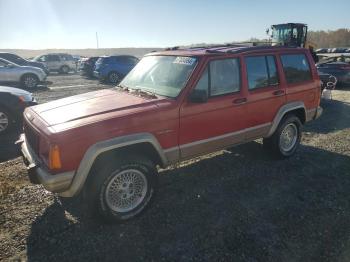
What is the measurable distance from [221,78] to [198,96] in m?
0.73

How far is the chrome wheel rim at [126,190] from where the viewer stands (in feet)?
12.7

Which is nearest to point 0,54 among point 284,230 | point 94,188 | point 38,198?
point 38,198

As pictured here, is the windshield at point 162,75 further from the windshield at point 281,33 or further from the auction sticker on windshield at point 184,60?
the windshield at point 281,33

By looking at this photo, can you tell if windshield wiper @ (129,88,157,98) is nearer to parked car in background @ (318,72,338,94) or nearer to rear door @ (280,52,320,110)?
rear door @ (280,52,320,110)

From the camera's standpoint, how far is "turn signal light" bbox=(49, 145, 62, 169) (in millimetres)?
3354

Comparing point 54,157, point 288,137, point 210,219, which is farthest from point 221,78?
point 54,157

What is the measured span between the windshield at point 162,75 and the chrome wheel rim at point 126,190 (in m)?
1.19

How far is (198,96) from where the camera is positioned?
411 cm

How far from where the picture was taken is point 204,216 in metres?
4.10

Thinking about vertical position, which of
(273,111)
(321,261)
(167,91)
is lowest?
(321,261)

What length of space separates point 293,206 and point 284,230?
65 cm

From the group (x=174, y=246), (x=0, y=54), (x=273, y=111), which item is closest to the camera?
(x=174, y=246)

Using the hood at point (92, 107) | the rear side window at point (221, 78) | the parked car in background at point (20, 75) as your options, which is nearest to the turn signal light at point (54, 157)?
the hood at point (92, 107)

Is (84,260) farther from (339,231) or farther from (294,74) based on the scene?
(294,74)
